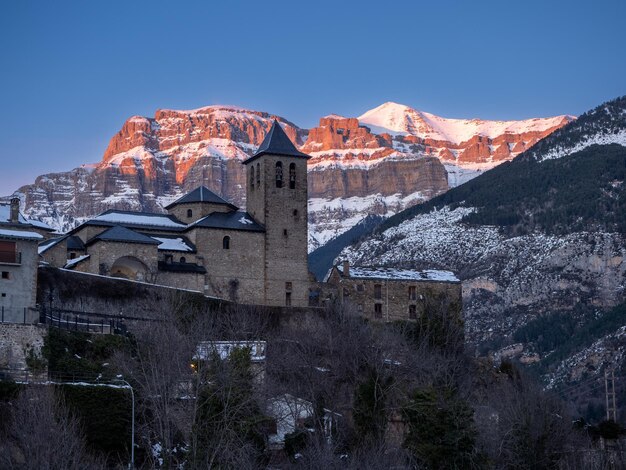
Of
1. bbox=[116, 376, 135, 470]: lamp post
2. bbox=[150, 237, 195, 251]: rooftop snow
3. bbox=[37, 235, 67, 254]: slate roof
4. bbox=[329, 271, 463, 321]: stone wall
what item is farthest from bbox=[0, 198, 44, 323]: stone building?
bbox=[329, 271, 463, 321]: stone wall

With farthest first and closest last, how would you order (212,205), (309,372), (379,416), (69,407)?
1. (212,205)
2. (309,372)
3. (379,416)
4. (69,407)

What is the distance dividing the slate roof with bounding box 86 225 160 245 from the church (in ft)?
0.23

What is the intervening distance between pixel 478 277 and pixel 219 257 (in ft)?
310

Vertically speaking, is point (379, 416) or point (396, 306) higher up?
point (396, 306)

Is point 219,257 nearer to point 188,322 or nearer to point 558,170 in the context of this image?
point 188,322

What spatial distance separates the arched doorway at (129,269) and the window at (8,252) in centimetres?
1545

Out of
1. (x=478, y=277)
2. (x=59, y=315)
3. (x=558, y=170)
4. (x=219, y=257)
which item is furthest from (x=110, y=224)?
(x=558, y=170)

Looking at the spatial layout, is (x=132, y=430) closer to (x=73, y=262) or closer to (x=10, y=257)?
(x=10, y=257)

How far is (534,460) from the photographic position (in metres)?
63.2

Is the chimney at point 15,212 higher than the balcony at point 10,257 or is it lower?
higher

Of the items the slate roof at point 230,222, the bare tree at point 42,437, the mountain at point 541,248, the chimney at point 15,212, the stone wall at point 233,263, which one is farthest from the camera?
the mountain at point 541,248

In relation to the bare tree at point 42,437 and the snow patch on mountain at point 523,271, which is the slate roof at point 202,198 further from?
the snow patch on mountain at point 523,271

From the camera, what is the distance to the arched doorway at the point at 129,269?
Answer: 3174 inches

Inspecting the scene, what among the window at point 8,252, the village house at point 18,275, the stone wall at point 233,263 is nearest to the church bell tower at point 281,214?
the stone wall at point 233,263
